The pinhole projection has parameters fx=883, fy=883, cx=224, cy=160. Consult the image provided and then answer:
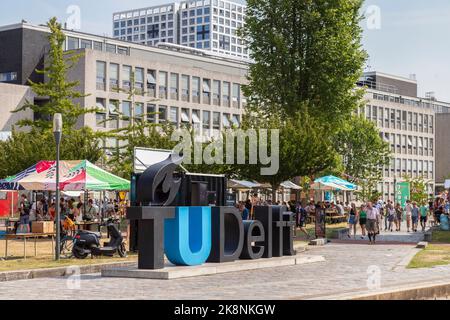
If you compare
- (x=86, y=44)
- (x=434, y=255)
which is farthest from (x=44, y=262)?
(x=86, y=44)

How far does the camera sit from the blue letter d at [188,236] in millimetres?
19984

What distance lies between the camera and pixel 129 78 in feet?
283

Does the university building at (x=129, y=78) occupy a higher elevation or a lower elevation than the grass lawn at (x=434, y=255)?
higher

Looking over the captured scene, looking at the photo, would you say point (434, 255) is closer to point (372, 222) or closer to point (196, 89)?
point (372, 222)

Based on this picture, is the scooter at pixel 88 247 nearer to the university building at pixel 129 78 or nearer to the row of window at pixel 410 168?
the university building at pixel 129 78

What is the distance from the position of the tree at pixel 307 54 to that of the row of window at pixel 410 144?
7298 cm

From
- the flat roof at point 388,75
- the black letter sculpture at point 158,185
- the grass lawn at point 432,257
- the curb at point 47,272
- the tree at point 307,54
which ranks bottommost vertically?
the curb at point 47,272

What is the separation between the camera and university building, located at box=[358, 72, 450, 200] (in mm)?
122375

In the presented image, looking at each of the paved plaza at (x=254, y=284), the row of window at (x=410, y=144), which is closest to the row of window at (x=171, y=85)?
the row of window at (x=410, y=144)

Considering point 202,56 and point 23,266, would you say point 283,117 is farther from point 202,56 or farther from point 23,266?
point 202,56

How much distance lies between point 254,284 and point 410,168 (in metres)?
114

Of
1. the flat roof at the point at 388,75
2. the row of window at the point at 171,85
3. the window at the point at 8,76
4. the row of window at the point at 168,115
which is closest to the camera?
the row of window at the point at 168,115

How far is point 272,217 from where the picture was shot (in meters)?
23.5
